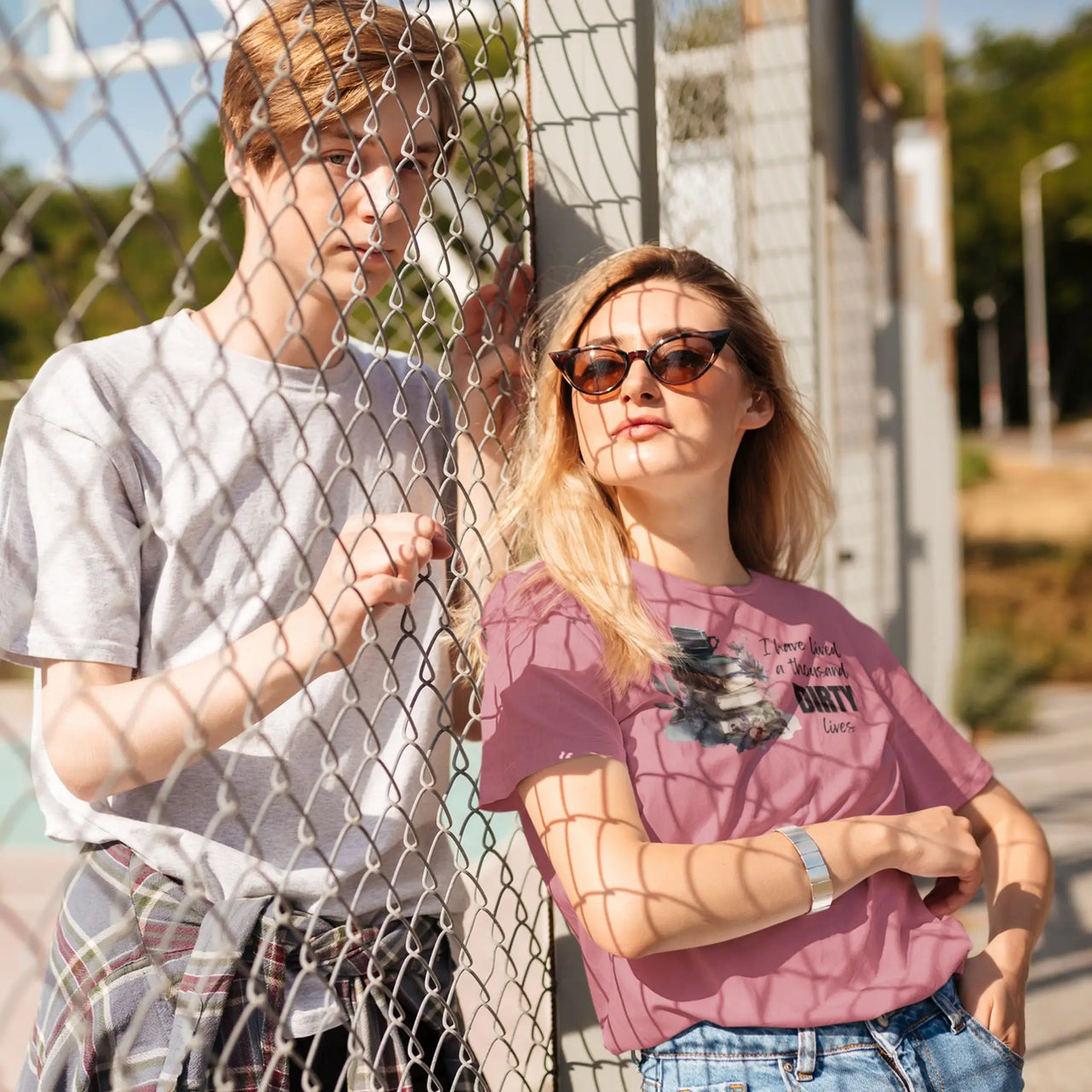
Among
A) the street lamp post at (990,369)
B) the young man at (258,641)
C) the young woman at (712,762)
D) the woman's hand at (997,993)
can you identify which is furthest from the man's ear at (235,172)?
the street lamp post at (990,369)

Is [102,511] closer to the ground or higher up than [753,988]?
higher up

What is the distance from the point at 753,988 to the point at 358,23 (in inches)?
48.2

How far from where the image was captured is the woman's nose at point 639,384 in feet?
5.21

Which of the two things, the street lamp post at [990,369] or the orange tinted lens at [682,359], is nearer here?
the orange tinted lens at [682,359]

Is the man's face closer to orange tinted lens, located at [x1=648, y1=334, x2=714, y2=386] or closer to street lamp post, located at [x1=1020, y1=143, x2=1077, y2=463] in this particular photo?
orange tinted lens, located at [x1=648, y1=334, x2=714, y2=386]

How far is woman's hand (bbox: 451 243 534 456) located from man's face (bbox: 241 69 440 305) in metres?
0.24

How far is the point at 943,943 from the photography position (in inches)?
60.2

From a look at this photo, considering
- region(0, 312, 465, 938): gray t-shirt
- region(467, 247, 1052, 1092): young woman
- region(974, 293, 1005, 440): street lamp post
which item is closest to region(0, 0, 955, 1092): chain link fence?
region(0, 312, 465, 938): gray t-shirt

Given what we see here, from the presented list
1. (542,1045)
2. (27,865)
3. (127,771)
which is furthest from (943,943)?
(27,865)

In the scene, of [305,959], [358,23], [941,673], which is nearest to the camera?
[305,959]

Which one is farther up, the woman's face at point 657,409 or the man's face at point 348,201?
the man's face at point 348,201

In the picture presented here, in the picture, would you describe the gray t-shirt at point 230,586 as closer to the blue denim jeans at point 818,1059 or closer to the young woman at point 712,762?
the young woman at point 712,762

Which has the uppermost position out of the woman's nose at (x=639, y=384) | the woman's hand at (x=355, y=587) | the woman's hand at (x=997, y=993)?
the woman's nose at (x=639, y=384)

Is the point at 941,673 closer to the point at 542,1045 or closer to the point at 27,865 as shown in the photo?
the point at 27,865
